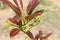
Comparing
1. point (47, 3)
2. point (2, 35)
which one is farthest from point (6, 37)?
point (47, 3)

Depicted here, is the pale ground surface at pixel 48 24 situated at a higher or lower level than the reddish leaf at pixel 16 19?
lower

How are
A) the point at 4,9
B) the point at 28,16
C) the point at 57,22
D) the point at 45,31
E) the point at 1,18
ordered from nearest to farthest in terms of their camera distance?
the point at 28,16
the point at 45,31
the point at 57,22
the point at 1,18
the point at 4,9

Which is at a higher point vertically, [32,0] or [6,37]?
[32,0]

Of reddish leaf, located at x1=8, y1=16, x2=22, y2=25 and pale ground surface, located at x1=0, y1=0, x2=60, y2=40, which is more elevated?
A: reddish leaf, located at x1=8, y1=16, x2=22, y2=25

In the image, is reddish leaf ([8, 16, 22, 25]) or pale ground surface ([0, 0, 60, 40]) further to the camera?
pale ground surface ([0, 0, 60, 40])

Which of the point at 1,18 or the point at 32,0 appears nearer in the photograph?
the point at 32,0

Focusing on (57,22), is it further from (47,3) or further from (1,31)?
(1,31)

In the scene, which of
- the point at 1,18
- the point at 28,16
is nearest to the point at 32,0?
the point at 28,16

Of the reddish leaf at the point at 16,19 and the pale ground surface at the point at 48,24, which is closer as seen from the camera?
the reddish leaf at the point at 16,19

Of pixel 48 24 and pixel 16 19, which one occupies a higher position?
pixel 16 19

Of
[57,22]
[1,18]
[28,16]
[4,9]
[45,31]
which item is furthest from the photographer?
[4,9]

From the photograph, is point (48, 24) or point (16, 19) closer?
point (16, 19)
